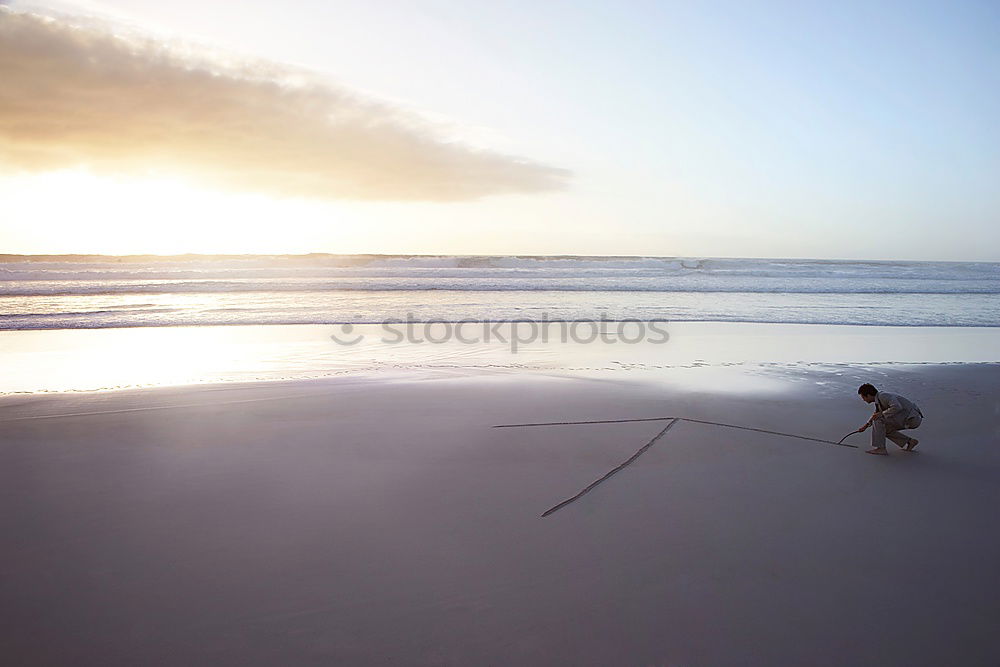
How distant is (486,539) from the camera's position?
A: 11.4ft

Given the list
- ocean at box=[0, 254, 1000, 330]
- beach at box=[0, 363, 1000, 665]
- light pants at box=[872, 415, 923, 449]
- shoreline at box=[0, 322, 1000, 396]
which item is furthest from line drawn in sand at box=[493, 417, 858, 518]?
ocean at box=[0, 254, 1000, 330]

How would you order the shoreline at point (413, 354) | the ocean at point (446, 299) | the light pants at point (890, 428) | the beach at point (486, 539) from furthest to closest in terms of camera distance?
the ocean at point (446, 299) < the shoreline at point (413, 354) < the light pants at point (890, 428) < the beach at point (486, 539)

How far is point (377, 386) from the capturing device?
24.3 ft

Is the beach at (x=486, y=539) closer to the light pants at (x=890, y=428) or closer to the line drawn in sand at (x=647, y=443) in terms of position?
the line drawn in sand at (x=647, y=443)

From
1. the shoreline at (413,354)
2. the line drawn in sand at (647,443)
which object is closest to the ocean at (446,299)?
the shoreline at (413,354)

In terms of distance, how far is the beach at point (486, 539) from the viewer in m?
2.62

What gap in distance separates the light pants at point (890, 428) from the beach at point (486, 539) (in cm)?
19

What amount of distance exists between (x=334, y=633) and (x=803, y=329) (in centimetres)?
1336

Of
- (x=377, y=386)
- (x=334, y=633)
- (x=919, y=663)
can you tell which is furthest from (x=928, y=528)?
(x=377, y=386)

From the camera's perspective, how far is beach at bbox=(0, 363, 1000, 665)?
262cm

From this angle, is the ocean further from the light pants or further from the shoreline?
the light pants

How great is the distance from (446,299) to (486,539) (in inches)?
636

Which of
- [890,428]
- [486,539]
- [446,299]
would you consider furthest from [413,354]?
[446,299]

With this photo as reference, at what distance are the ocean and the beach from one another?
9.07 metres
